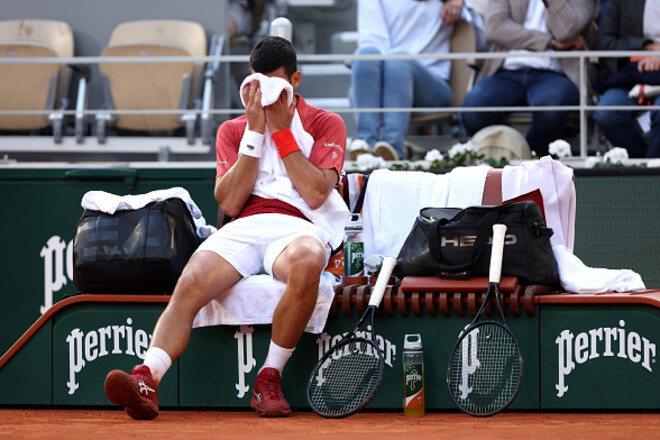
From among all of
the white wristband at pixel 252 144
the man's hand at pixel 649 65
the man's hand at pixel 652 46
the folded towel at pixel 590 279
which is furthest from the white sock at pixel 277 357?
the man's hand at pixel 652 46

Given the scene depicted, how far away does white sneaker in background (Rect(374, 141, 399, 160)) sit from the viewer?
623 centimetres

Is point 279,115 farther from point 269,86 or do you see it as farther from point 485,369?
point 485,369

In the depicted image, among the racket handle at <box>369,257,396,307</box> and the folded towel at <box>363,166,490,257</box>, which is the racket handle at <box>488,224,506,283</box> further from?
the folded towel at <box>363,166,490,257</box>

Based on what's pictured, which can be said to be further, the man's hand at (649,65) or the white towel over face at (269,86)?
the man's hand at (649,65)

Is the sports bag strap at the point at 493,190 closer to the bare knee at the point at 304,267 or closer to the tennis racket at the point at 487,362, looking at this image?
the tennis racket at the point at 487,362

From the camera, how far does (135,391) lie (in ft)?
10.8

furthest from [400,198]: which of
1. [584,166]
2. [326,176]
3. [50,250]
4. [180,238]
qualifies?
[50,250]

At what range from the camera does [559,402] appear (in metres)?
3.67

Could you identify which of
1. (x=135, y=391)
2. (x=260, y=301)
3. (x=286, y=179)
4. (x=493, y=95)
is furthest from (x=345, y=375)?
(x=493, y=95)

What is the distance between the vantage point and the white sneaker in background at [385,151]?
6227 mm

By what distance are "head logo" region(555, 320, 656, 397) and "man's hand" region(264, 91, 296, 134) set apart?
1342 mm

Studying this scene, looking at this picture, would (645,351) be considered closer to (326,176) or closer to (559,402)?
(559,402)

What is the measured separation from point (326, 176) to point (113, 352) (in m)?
1.11

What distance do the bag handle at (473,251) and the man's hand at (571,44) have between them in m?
3.14
